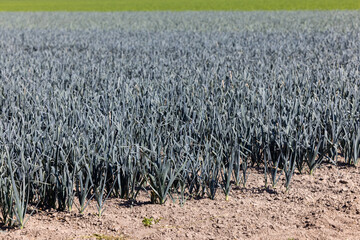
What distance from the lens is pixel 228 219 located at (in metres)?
2.67

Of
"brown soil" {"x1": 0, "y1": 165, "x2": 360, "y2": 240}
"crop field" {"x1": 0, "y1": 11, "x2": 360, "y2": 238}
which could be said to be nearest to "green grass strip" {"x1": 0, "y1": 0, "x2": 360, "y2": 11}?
"crop field" {"x1": 0, "y1": 11, "x2": 360, "y2": 238}

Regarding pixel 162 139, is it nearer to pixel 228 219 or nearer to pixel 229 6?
pixel 228 219

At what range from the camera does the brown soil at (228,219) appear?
2.51 metres

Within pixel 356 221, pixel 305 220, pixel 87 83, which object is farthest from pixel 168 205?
pixel 87 83

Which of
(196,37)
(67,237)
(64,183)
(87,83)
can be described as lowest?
(67,237)

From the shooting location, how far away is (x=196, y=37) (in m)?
11.9

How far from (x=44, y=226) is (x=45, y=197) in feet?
0.93

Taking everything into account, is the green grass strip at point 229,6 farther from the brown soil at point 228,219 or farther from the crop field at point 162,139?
the brown soil at point 228,219

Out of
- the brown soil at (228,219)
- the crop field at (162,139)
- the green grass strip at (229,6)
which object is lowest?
the brown soil at (228,219)

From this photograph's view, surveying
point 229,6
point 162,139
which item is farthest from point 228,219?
point 229,6

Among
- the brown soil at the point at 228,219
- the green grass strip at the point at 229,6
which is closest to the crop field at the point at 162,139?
the brown soil at the point at 228,219

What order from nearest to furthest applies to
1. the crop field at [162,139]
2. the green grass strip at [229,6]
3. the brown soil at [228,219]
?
the brown soil at [228,219] → the crop field at [162,139] → the green grass strip at [229,6]

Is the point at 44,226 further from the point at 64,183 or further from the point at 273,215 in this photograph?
the point at 273,215

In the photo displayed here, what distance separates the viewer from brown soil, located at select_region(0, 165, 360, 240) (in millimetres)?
2508
